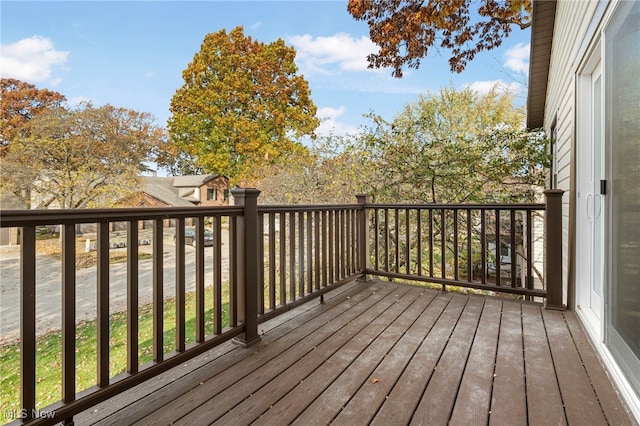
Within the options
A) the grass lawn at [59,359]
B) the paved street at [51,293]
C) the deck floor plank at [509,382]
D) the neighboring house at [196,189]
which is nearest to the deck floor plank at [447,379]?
the deck floor plank at [509,382]

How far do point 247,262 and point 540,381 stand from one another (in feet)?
5.72

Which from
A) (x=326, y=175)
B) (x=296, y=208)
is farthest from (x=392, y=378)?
(x=326, y=175)

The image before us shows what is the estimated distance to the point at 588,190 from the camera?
2.36 meters

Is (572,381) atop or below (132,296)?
below

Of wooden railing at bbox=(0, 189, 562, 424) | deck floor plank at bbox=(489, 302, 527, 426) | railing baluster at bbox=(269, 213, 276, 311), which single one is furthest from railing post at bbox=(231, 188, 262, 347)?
deck floor plank at bbox=(489, 302, 527, 426)

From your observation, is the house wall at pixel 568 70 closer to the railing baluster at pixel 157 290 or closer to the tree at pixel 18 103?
the railing baluster at pixel 157 290

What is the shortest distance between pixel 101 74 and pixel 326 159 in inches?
645

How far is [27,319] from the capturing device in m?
1.17

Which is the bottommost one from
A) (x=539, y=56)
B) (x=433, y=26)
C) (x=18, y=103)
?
(x=539, y=56)

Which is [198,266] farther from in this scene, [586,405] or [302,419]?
[586,405]

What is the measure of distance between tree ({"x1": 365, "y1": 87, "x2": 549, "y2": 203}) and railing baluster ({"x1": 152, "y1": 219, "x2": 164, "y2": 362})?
14.6 ft

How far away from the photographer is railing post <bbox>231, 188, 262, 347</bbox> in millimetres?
2119

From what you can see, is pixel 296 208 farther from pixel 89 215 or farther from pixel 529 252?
pixel 529 252

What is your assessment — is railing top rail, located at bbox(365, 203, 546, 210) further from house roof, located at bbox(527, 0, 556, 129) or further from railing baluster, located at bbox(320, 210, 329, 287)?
house roof, located at bbox(527, 0, 556, 129)
